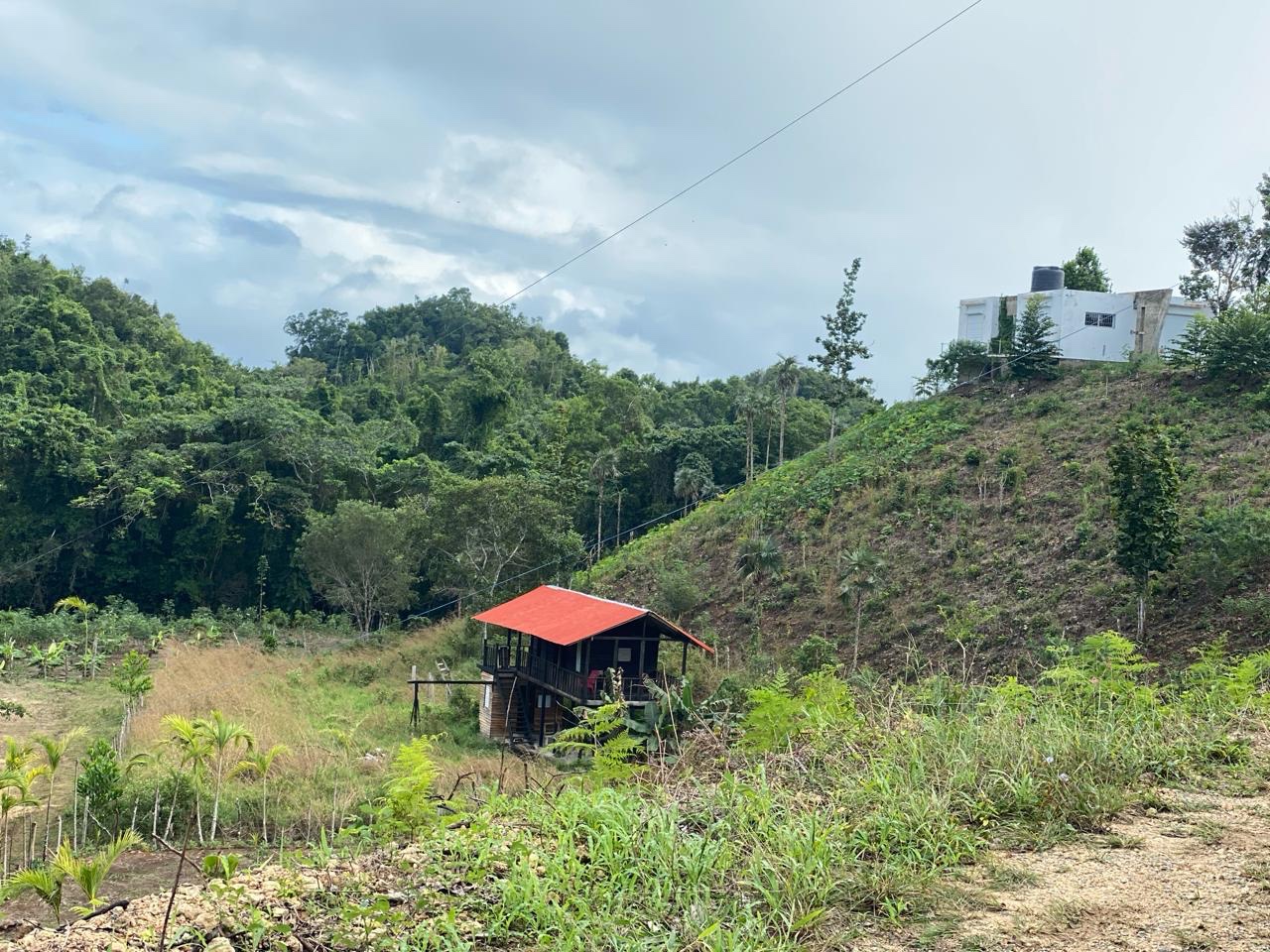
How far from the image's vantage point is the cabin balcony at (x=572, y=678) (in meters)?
17.1

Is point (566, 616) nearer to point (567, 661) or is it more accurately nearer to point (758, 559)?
point (567, 661)

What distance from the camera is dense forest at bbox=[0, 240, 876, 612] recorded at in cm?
3106

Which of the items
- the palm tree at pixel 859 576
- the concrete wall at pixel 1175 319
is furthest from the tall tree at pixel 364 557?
the concrete wall at pixel 1175 319

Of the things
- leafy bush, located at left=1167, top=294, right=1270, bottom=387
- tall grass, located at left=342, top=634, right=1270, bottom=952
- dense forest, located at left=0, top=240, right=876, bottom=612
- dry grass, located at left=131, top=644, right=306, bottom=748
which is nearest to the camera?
tall grass, located at left=342, top=634, right=1270, bottom=952

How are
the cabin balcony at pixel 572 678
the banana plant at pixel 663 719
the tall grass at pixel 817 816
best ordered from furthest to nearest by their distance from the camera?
the cabin balcony at pixel 572 678 → the banana plant at pixel 663 719 → the tall grass at pixel 817 816

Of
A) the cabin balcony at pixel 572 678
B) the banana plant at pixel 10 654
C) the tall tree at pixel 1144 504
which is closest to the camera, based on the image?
the tall tree at pixel 1144 504

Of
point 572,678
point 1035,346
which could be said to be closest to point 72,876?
point 572,678

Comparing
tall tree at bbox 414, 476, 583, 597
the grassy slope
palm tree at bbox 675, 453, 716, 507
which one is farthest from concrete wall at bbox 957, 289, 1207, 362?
tall tree at bbox 414, 476, 583, 597

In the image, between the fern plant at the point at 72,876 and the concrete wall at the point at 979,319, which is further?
the concrete wall at the point at 979,319

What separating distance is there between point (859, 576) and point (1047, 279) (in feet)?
51.8

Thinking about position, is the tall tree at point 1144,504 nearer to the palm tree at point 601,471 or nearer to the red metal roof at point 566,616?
the red metal roof at point 566,616

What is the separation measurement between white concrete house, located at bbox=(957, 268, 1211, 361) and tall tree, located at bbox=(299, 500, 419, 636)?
20.7 m

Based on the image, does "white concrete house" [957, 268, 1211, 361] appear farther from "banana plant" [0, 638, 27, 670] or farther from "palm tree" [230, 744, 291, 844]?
"banana plant" [0, 638, 27, 670]

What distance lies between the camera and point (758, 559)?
83.4 feet
